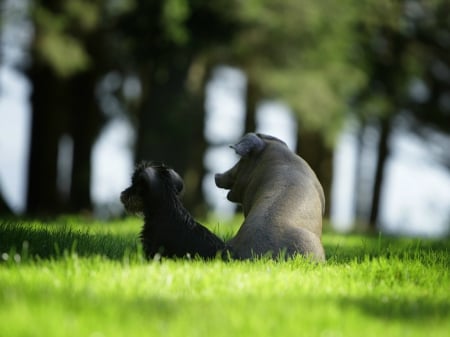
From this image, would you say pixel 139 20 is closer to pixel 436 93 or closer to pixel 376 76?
pixel 376 76

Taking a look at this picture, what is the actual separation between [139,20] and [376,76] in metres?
7.88

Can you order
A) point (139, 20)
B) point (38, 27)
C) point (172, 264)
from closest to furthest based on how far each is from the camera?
point (172, 264) < point (139, 20) < point (38, 27)

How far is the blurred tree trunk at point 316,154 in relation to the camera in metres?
22.0

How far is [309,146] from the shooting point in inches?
869

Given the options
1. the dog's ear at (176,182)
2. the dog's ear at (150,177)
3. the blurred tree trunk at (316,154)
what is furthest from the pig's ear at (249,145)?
the blurred tree trunk at (316,154)

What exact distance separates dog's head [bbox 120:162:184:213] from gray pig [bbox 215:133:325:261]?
760 millimetres

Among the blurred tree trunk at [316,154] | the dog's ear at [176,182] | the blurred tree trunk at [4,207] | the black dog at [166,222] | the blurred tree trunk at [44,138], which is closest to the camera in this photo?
the black dog at [166,222]

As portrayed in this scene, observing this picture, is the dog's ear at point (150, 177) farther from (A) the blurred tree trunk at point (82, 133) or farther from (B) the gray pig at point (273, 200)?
(A) the blurred tree trunk at point (82, 133)

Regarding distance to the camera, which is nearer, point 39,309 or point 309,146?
point 39,309

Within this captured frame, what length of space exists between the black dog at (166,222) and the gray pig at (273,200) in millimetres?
353

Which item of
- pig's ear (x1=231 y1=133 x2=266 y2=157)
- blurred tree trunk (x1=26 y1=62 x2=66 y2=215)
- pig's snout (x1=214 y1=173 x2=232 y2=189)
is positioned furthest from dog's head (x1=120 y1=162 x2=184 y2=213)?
blurred tree trunk (x1=26 y1=62 x2=66 y2=215)

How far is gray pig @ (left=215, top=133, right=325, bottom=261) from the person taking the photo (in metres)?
7.00

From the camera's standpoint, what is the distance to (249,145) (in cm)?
832

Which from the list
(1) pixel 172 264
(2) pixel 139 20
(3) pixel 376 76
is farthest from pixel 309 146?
(1) pixel 172 264
